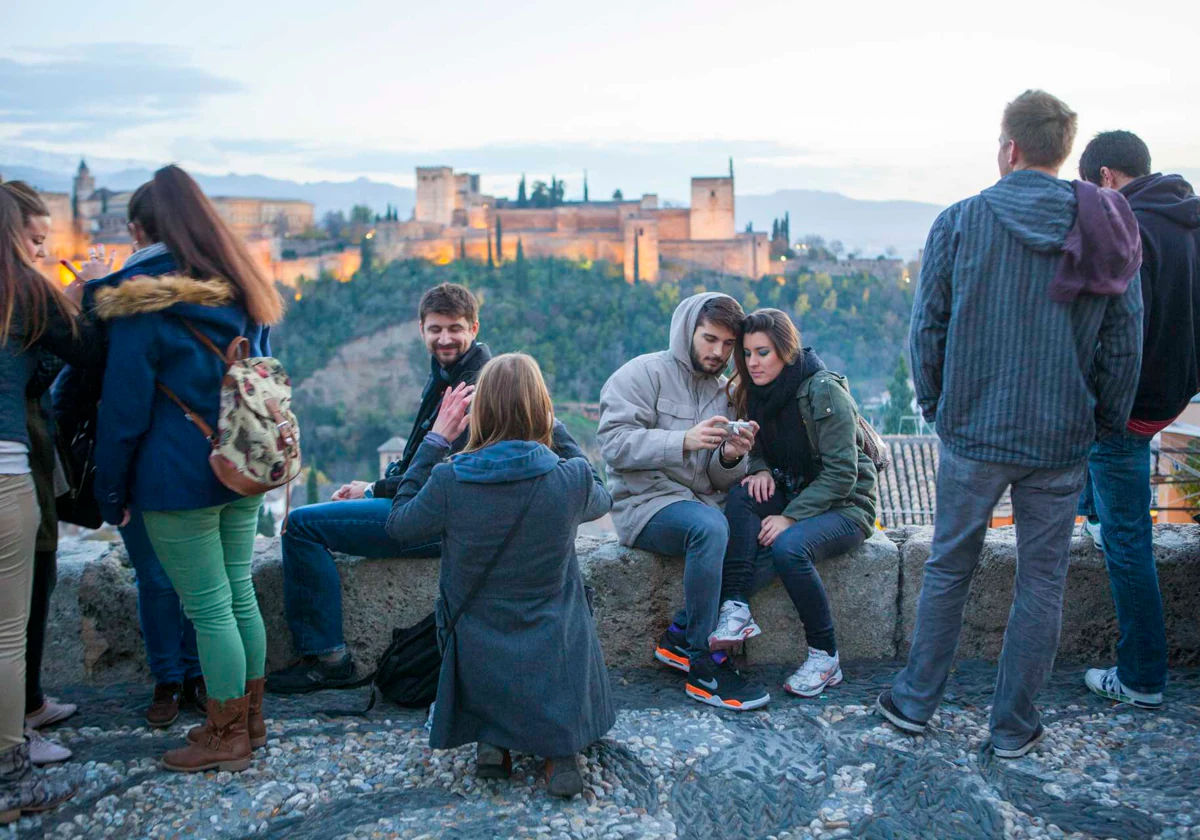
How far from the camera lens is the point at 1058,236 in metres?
2.30

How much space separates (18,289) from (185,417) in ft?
1.44

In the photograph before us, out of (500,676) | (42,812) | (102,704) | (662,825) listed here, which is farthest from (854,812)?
(102,704)

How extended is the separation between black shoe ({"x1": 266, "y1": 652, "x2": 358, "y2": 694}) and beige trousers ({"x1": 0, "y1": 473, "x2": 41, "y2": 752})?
0.71m

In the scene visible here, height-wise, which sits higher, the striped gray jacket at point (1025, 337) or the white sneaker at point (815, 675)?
the striped gray jacket at point (1025, 337)

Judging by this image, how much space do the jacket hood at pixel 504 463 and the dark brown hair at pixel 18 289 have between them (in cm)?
96

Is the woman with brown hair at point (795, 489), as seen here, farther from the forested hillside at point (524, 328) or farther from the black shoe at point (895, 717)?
the forested hillside at point (524, 328)

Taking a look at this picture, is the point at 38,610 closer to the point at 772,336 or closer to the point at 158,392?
the point at 158,392

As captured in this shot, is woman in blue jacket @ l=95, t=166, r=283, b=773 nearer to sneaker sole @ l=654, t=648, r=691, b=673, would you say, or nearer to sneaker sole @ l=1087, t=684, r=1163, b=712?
sneaker sole @ l=654, t=648, r=691, b=673

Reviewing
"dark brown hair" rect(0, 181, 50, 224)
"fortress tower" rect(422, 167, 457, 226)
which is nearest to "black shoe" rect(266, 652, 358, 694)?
"dark brown hair" rect(0, 181, 50, 224)

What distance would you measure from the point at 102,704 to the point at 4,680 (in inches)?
25.6

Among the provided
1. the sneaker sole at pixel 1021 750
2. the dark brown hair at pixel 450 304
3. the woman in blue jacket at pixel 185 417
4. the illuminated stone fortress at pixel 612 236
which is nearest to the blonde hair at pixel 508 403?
the woman in blue jacket at pixel 185 417

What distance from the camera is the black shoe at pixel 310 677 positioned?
2.85m

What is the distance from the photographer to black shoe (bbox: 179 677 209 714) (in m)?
2.74

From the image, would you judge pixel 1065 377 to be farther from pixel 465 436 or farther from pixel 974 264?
pixel 465 436
